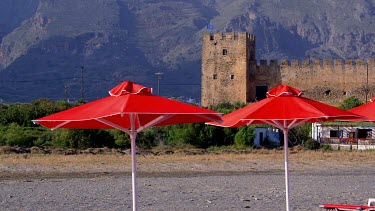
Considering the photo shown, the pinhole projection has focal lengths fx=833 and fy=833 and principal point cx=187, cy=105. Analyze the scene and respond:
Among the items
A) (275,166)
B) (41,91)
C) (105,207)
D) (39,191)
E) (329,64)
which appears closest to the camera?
(105,207)

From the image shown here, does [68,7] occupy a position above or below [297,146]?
above

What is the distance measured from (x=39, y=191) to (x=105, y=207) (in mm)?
2819

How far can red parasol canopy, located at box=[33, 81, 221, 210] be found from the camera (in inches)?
311

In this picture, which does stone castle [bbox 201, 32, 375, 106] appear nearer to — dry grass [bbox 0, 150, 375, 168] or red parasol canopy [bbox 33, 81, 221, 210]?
dry grass [bbox 0, 150, 375, 168]

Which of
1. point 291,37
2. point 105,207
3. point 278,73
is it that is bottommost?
point 105,207

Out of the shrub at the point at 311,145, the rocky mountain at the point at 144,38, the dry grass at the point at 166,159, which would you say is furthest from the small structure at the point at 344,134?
the rocky mountain at the point at 144,38

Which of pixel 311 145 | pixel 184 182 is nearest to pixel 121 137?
pixel 311 145

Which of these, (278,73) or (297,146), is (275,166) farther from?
(278,73)

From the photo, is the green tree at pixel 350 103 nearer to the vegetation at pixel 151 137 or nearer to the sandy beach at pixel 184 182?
the vegetation at pixel 151 137

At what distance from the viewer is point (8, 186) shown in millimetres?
Answer: 17297

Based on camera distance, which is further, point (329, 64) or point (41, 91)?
point (41, 91)

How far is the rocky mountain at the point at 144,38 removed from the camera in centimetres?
12325

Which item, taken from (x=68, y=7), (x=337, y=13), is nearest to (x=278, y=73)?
(x=68, y=7)

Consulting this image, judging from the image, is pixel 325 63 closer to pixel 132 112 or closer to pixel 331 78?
pixel 331 78
